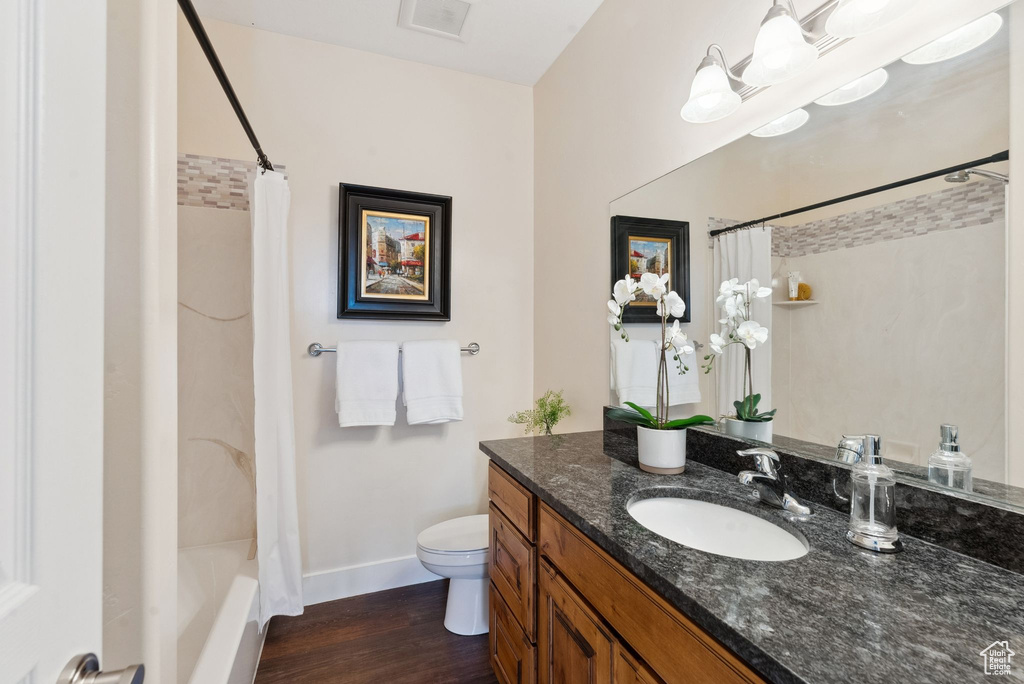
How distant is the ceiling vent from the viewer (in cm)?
186

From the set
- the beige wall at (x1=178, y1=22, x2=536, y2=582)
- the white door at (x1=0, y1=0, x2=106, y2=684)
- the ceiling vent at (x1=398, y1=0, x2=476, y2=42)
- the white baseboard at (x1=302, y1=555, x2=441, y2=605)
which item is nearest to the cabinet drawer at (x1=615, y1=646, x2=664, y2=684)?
the white door at (x1=0, y1=0, x2=106, y2=684)

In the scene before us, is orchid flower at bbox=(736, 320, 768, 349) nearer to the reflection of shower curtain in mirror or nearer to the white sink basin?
the reflection of shower curtain in mirror

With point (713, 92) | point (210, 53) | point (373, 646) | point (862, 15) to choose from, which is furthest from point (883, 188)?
point (373, 646)

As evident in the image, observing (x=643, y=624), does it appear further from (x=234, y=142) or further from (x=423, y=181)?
(x=234, y=142)

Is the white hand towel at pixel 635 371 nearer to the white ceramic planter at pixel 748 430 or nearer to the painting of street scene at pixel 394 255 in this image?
the white ceramic planter at pixel 748 430

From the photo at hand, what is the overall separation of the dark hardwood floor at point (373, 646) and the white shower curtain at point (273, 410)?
0.14m

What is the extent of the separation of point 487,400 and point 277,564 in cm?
114

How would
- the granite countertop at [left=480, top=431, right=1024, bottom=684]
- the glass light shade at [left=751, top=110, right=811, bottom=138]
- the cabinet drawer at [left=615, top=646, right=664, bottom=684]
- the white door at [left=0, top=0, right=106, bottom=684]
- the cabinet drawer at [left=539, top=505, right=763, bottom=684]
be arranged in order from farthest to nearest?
the glass light shade at [left=751, top=110, right=811, bottom=138] < the cabinet drawer at [left=615, top=646, right=664, bottom=684] < the cabinet drawer at [left=539, top=505, right=763, bottom=684] < the granite countertop at [left=480, top=431, right=1024, bottom=684] < the white door at [left=0, top=0, right=106, bottom=684]

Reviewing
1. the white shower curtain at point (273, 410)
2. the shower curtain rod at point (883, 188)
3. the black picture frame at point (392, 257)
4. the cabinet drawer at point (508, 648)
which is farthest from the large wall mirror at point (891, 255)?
the white shower curtain at point (273, 410)

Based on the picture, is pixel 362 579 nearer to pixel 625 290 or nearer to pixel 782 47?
pixel 625 290

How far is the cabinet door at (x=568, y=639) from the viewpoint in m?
0.88

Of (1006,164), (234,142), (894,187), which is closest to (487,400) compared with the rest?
(234,142)

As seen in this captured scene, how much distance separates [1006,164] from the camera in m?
0.77

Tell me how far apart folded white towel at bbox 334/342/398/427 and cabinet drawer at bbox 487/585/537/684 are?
90 cm
